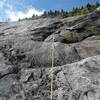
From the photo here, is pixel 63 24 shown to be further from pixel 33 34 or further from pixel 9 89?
pixel 9 89

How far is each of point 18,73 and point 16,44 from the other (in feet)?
11.4

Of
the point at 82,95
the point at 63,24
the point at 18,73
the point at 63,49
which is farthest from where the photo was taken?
the point at 63,24

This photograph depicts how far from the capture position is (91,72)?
13273mm

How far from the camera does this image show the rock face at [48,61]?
1294cm

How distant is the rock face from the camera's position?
42.4 ft

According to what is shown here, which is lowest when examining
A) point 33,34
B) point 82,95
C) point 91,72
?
point 82,95

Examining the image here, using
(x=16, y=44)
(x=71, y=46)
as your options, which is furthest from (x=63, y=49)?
(x=16, y=44)

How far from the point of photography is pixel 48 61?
616 inches

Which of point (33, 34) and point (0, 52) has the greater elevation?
point (33, 34)

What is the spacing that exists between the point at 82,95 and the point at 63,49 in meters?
4.78

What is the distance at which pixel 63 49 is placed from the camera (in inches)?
648

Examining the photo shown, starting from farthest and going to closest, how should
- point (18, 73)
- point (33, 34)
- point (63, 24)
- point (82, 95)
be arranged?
point (63, 24) < point (33, 34) < point (18, 73) < point (82, 95)

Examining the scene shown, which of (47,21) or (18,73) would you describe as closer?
(18,73)

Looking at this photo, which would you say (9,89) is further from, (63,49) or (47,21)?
(47,21)
